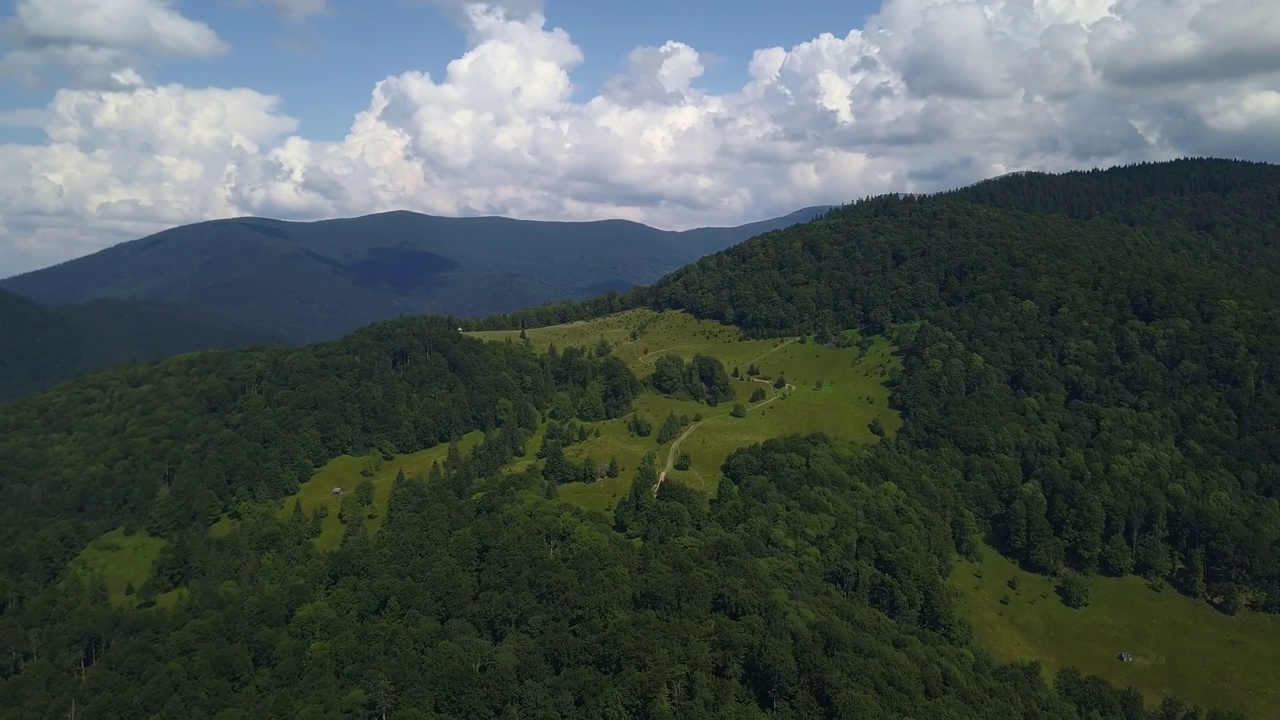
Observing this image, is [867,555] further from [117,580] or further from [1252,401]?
[117,580]

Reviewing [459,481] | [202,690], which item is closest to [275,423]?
[459,481]

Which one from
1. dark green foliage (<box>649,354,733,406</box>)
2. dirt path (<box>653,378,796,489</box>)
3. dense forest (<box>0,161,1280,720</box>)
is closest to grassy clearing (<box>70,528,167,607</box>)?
dense forest (<box>0,161,1280,720</box>)

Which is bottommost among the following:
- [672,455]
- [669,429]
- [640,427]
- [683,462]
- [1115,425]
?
[1115,425]

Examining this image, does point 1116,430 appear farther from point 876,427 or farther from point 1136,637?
point 1136,637

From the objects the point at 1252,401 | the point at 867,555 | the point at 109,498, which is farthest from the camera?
the point at 1252,401

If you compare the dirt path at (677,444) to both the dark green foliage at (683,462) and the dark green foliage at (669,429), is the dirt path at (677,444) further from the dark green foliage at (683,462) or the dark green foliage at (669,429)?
the dark green foliage at (669,429)

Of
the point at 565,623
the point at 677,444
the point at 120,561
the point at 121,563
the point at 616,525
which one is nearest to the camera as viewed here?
the point at 565,623

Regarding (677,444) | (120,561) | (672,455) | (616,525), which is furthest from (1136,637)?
(120,561)

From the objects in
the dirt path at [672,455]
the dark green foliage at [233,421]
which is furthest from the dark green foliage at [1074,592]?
the dark green foliage at [233,421]
